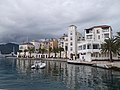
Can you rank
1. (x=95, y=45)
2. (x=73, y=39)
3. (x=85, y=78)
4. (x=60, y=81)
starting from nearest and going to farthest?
(x=60, y=81) < (x=85, y=78) < (x=95, y=45) < (x=73, y=39)

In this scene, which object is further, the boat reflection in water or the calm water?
the boat reflection in water

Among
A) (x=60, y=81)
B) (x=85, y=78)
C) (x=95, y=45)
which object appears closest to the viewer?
(x=60, y=81)

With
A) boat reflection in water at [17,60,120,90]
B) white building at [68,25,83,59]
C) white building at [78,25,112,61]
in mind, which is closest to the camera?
boat reflection in water at [17,60,120,90]

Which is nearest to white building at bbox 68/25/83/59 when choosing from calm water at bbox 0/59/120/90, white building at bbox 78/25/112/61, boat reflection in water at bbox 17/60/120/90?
white building at bbox 78/25/112/61

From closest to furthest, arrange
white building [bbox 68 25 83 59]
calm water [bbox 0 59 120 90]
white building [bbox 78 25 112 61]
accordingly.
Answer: calm water [bbox 0 59 120 90]
white building [bbox 78 25 112 61]
white building [bbox 68 25 83 59]

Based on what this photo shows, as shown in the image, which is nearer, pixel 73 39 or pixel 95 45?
pixel 95 45

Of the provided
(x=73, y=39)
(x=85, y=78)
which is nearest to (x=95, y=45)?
(x=73, y=39)

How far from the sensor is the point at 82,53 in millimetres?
106312

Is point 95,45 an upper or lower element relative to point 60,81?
upper

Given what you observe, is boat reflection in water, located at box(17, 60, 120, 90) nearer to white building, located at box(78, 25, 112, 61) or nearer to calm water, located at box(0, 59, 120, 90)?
calm water, located at box(0, 59, 120, 90)

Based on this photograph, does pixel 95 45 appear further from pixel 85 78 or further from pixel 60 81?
pixel 60 81

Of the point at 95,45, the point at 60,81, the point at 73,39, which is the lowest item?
the point at 60,81

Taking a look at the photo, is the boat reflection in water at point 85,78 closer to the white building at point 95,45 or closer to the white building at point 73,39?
the white building at point 95,45

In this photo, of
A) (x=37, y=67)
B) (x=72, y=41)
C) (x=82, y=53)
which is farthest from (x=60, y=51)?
(x=37, y=67)
